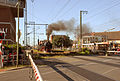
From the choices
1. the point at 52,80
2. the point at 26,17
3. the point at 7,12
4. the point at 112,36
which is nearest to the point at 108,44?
the point at 26,17

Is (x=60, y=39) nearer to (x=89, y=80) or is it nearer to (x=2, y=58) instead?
(x=2, y=58)

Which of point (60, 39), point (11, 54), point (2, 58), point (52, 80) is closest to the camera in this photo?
point (52, 80)

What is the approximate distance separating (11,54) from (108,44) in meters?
26.4

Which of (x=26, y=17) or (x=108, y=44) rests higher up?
(x=26, y=17)

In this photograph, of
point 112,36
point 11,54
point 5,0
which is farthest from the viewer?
point 112,36

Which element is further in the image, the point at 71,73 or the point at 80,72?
the point at 80,72

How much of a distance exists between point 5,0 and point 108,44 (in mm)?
24808

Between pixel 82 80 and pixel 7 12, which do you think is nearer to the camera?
pixel 82 80

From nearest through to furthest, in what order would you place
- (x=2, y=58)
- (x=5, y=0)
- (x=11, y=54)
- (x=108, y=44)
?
(x=2, y=58) < (x=11, y=54) < (x=5, y=0) < (x=108, y=44)

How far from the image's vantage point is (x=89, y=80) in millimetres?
7266

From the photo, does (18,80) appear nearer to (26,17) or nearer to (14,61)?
(14,61)

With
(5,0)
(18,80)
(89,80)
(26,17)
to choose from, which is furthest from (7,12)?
(89,80)

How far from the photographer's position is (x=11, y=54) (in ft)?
40.5

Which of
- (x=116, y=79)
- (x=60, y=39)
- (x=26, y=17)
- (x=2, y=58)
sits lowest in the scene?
(x=116, y=79)
